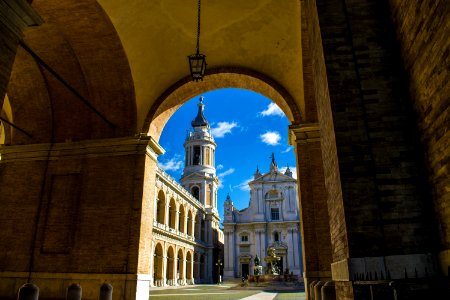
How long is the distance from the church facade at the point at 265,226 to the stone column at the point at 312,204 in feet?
120

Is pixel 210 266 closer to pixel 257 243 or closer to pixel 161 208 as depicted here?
pixel 257 243

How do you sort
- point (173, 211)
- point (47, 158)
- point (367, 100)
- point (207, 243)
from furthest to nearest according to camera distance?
point (207, 243) < point (173, 211) < point (47, 158) < point (367, 100)

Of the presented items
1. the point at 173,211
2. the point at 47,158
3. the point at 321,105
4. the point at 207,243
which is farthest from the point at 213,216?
the point at 321,105

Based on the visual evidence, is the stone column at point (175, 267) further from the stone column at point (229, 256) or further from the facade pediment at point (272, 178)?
the facade pediment at point (272, 178)

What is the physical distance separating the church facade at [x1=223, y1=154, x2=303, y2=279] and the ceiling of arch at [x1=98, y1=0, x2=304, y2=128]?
1451 inches

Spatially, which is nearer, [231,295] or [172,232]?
[231,295]

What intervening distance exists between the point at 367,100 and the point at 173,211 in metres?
33.5

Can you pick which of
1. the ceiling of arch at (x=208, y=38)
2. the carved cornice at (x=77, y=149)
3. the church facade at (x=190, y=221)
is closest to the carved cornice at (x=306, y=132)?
the ceiling of arch at (x=208, y=38)

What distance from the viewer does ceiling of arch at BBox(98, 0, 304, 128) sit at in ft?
31.6

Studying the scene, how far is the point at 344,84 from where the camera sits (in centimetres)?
439

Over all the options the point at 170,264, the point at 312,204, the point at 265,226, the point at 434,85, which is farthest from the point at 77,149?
the point at 265,226

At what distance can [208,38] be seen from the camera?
421 inches

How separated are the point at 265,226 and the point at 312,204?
126 ft

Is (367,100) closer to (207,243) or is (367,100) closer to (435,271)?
(435,271)
